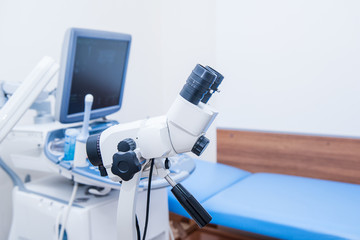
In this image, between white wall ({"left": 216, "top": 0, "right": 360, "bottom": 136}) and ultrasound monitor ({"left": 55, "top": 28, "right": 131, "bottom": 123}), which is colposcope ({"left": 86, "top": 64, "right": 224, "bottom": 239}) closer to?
ultrasound monitor ({"left": 55, "top": 28, "right": 131, "bottom": 123})

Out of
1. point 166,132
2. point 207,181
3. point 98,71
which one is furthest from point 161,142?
point 207,181

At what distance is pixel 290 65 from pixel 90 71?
1241 millimetres

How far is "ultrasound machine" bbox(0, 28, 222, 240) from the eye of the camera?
0.81 m

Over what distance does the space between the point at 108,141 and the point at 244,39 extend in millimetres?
1646

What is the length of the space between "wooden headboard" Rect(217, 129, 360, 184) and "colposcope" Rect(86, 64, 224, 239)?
141 cm

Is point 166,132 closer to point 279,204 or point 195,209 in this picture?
point 195,209

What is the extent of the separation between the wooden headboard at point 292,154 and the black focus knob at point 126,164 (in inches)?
60.7

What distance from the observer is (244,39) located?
2.28m

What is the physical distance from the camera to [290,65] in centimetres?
211

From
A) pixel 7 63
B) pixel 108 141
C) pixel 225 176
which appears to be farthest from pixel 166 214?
pixel 7 63

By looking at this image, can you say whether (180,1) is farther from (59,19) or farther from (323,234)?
(323,234)

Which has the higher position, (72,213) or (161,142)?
(161,142)

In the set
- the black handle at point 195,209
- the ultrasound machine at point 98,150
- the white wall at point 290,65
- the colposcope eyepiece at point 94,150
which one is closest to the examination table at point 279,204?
the ultrasound machine at point 98,150

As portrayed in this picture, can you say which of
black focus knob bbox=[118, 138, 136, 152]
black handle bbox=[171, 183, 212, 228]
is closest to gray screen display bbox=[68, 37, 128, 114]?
black focus knob bbox=[118, 138, 136, 152]
